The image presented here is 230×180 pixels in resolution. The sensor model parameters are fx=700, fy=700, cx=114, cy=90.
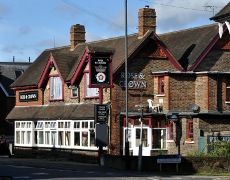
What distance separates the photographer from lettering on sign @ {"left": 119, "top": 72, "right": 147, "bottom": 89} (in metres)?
49.1

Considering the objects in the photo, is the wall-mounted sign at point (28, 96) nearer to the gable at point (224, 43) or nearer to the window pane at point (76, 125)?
the window pane at point (76, 125)

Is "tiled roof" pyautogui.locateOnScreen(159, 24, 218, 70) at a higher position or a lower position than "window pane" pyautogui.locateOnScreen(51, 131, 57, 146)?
higher

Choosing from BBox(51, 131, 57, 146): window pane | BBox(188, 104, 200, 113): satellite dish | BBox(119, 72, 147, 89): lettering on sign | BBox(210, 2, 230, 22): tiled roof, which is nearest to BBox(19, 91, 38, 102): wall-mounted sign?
BBox(51, 131, 57, 146): window pane

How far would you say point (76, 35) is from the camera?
198 ft

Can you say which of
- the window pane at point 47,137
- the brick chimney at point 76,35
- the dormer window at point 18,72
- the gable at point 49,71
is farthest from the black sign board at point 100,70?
the dormer window at point 18,72

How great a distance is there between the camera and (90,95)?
5097 centimetres

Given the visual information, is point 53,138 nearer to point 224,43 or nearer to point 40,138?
point 40,138

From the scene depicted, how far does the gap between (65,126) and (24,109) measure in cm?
806

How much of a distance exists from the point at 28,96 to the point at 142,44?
14.0 m

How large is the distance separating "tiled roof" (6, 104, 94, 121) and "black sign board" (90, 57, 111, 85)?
5.07 meters

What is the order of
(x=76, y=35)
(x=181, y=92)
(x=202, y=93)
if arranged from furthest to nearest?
(x=76, y=35)
(x=181, y=92)
(x=202, y=93)

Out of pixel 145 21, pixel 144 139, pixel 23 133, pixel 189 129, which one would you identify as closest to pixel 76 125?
pixel 144 139

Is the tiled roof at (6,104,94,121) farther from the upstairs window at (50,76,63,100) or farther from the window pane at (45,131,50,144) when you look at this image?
the window pane at (45,131,50,144)

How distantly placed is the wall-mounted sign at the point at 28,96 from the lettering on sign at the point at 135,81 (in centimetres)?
1144
